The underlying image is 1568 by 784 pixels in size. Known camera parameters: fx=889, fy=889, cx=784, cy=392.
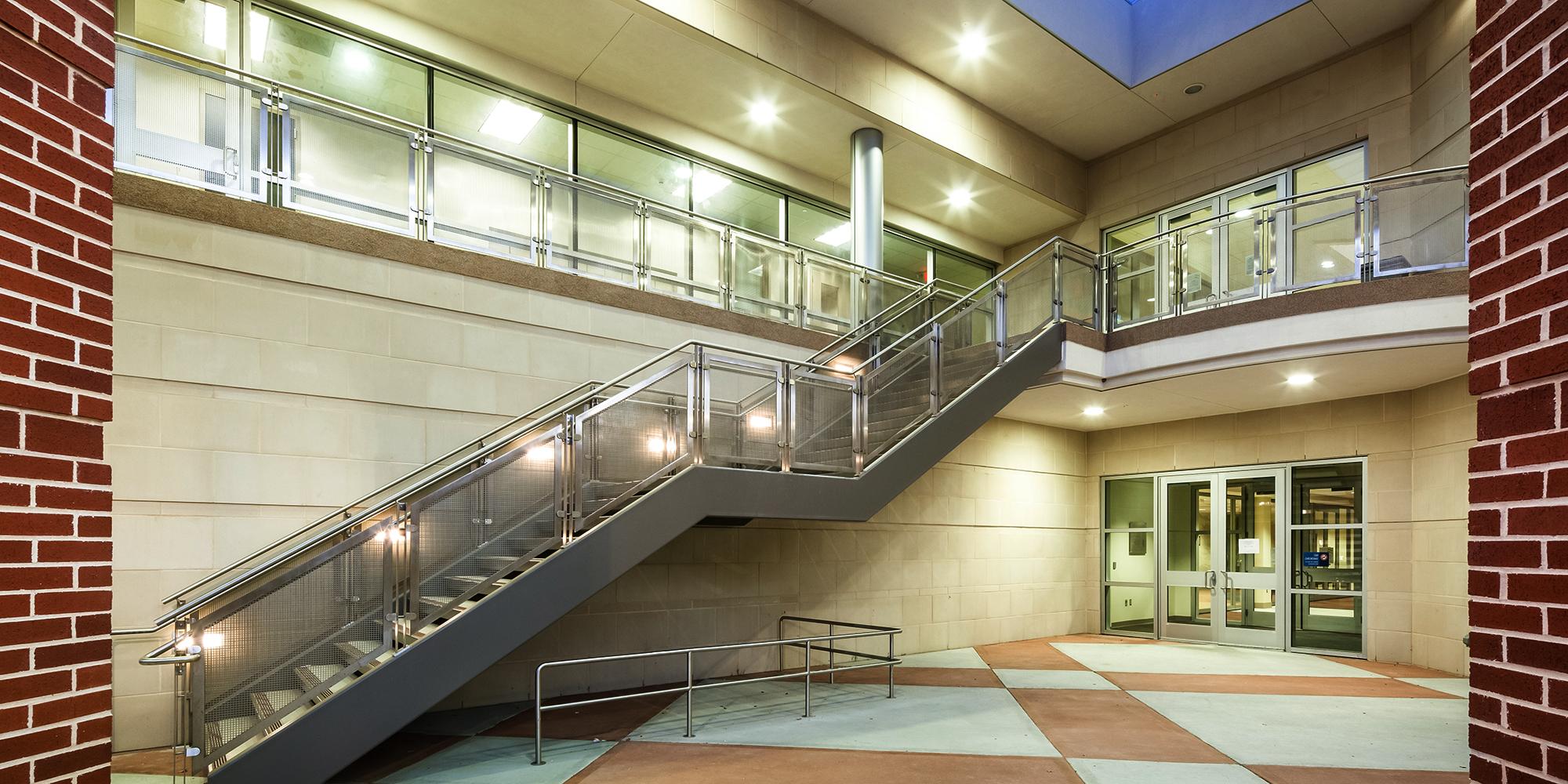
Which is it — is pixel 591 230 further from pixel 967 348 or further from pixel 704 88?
pixel 967 348

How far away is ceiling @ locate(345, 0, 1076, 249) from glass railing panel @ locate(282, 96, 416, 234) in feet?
9.91

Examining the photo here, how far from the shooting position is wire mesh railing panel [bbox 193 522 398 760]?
18.2 ft

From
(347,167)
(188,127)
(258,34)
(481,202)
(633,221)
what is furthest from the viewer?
(633,221)

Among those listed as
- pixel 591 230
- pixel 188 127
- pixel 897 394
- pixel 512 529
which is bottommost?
pixel 512 529

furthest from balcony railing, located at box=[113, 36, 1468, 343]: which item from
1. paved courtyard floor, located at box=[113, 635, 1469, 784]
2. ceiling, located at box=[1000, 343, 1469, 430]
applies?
paved courtyard floor, located at box=[113, 635, 1469, 784]

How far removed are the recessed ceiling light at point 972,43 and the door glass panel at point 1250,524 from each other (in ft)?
25.6

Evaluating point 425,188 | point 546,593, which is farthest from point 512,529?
point 425,188

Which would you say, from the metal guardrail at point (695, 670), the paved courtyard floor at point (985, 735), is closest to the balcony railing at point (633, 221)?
the metal guardrail at point (695, 670)

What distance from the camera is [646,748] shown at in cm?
746

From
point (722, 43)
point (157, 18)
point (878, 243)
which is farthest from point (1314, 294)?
point (157, 18)

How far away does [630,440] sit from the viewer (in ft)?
24.7

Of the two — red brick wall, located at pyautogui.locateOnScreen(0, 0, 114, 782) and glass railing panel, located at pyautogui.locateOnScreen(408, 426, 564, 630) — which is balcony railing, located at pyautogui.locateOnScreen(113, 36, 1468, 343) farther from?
red brick wall, located at pyautogui.locateOnScreen(0, 0, 114, 782)

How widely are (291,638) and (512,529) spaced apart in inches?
63.7

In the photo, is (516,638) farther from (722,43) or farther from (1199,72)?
(1199,72)
